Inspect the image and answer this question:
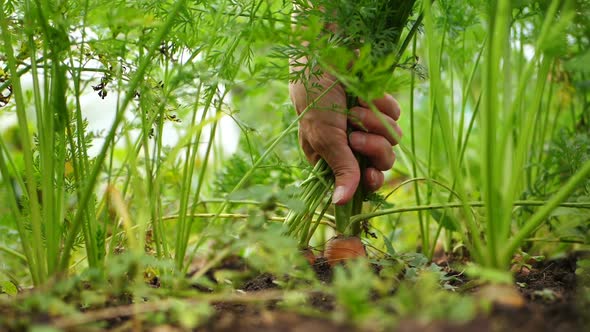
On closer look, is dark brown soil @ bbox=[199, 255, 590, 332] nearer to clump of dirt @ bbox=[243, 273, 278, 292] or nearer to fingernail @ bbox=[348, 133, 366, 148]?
clump of dirt @ bbox=[243, 273, 278, 292]

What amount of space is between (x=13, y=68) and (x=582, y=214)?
100 centimetres

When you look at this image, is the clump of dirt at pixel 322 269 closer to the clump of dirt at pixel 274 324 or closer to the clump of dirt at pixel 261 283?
the clump of dirt at pixel 261 283

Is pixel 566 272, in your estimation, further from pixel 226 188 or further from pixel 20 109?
pixel 20 109

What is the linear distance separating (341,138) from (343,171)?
6cm

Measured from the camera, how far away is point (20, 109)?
2.45 ft

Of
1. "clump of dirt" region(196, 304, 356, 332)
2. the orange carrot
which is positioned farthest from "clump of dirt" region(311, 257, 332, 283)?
"clump of dirt" region(196, 304, 356, 332)

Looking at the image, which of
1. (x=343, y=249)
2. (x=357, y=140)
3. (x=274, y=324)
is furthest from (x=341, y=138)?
(x=274, y=324)

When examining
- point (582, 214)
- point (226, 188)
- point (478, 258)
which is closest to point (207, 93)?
point (478, 258)

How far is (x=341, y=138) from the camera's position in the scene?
1013 millimetres

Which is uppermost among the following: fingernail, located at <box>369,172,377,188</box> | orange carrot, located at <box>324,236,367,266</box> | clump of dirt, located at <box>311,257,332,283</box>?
fingernail, located at <box>369,172,377,188</box>

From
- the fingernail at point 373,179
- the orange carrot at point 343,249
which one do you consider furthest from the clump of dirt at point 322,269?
the fingernail at point 373,179

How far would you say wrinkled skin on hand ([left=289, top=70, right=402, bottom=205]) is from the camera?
1.00m

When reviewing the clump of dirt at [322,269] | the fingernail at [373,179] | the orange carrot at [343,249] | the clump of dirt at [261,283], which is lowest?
the clump of dirt at [261,283]

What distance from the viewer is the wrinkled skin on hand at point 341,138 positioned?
1002 mm
